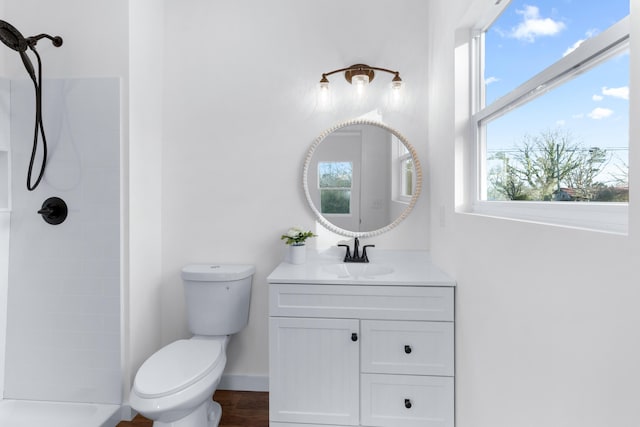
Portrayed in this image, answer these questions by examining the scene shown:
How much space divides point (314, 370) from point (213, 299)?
0.71 metres

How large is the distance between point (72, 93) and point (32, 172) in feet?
1.60

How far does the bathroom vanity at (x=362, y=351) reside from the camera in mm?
1739

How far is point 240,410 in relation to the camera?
2107 mm

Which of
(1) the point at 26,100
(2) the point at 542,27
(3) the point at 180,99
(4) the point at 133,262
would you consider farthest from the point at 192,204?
(2) the point at 542,27

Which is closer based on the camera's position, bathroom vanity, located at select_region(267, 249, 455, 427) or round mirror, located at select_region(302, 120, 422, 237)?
bathroom vanity, located at select_region(267, 249, 455, 427)

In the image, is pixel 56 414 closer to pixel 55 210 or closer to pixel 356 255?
pixel 55 210

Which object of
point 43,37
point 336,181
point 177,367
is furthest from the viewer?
point 336,181

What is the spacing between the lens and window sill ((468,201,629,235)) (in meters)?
0.84

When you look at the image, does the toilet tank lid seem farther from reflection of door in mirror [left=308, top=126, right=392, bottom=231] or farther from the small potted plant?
reflection of door in mirror [left=308, top=126, right=392, bottom=231]

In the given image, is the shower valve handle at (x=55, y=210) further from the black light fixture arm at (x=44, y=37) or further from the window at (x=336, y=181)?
the window at (x=336, y=181)

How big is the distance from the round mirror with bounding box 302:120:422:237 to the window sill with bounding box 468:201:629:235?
88 centimetres

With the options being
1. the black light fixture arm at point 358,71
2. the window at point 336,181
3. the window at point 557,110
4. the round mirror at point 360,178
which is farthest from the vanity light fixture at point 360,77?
the window at point 557,110

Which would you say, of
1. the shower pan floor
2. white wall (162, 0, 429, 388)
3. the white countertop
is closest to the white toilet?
white wall (162, 0, 429, 388)

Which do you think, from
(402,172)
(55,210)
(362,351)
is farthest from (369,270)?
(55,210)
